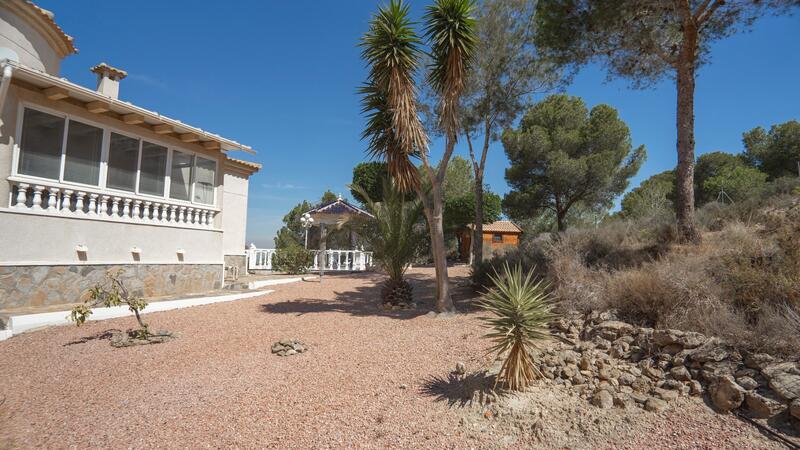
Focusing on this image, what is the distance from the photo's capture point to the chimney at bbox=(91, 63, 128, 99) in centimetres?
852

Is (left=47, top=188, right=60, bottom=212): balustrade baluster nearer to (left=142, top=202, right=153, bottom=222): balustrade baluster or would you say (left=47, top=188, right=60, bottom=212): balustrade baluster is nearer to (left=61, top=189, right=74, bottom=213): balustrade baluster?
(left=61, top=189, right=74, bottom=213): balustrade baluster

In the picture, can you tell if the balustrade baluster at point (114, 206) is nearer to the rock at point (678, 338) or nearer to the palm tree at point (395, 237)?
the palm tree at point (395, 237)

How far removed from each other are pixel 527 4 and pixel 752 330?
11337 mm

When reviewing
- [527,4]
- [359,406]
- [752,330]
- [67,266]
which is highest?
[527,4]

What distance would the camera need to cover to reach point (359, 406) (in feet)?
11.3

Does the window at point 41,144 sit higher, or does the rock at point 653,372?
the window at point 41,144

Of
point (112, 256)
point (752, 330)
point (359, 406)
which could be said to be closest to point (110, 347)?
point (112, 256)

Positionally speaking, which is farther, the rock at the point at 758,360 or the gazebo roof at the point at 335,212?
the gazebo roof at the point at 335,212

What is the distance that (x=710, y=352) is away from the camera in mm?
3502

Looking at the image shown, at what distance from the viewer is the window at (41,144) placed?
20.2 ft

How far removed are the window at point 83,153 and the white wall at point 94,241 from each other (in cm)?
82

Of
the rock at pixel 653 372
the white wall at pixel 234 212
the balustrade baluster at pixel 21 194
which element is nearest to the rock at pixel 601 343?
the rock at pixel 653 372

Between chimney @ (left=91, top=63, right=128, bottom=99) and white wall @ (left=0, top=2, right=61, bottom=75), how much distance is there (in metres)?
0.85

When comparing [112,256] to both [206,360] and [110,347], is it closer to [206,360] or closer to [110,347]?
[110,347]
